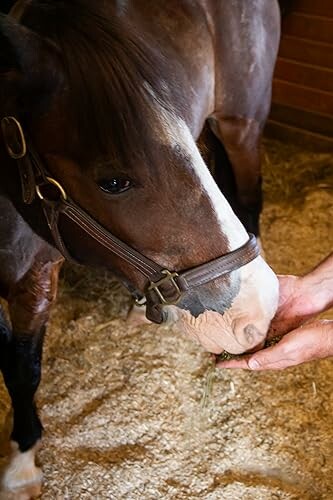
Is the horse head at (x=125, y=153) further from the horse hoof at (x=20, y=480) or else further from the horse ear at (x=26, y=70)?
the horse hoof at (x=20, y=480)

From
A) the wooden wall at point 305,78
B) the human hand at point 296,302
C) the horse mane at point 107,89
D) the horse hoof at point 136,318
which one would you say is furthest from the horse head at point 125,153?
the wooden wall at point 305,78

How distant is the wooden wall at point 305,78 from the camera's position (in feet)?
10.2

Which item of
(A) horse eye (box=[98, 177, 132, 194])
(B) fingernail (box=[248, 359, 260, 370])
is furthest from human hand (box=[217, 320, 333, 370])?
(A) horse eye (box=[98, 177, 132, 194])

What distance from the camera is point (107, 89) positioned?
46.6 inches

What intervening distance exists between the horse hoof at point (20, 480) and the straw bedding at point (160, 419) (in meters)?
0.05

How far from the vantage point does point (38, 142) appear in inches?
49.8

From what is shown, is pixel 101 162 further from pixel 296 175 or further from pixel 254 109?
pixel 296 175

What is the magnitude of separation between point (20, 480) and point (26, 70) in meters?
1.07

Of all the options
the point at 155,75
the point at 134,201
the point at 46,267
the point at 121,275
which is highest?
the point at 155,75

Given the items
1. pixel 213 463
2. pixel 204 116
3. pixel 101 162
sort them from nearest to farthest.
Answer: pixel 101 162, pixel 213 463, pixel 204 116

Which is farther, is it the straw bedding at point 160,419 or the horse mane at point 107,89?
the straw bedding at point 160,419

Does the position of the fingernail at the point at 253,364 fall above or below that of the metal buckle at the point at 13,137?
below

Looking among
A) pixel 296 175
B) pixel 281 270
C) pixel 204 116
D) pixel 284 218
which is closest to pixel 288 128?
pixel 296 175

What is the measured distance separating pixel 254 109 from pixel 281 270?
624 millimetres
